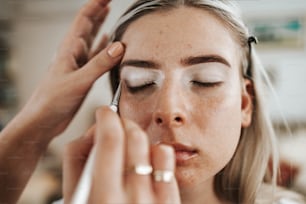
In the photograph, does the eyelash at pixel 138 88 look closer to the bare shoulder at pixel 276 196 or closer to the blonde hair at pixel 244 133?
the blonde hair at pixel 244 133

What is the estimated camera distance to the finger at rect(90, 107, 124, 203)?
31cm

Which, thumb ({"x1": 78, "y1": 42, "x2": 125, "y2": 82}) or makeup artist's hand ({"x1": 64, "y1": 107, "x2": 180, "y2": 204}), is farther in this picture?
thumb ({"x1": 78, "y1": 42, "x2": 125, "y2": 82})

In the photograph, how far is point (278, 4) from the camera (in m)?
0.48

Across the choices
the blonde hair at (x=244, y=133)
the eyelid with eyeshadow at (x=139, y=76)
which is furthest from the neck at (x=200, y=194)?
the eyelid with eyeshadow at (x=139, y=76)

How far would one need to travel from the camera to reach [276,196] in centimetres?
47

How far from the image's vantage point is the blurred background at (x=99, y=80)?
0.44 meters

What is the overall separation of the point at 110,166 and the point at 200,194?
0.52 ft

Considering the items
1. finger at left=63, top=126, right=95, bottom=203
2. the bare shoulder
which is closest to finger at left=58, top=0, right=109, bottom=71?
finger at left=63, top=126, right=95, bottom=203

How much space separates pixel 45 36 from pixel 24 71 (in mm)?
44

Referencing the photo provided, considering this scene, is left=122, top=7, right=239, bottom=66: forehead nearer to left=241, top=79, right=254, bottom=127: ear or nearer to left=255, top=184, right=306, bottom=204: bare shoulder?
left=241, top=79, right=254, bottom=127: ear

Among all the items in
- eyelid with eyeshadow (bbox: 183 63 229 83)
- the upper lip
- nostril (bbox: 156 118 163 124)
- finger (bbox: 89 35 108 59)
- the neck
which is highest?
finger (bbox: 89 35 108 59)

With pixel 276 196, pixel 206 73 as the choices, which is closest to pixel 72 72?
pixel 206 73

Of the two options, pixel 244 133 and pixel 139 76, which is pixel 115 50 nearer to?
pixel 139 76

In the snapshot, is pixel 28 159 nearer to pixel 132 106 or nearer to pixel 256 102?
pixel 132 106
